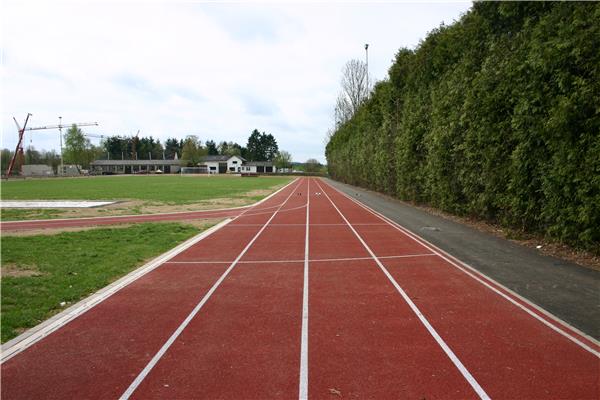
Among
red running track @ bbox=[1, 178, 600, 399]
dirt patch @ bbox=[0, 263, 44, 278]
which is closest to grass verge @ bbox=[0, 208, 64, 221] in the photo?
dirt patch @ bbox=[0, 263, 44, 278]

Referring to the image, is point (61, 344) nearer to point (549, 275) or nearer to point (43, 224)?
point (549, 275)

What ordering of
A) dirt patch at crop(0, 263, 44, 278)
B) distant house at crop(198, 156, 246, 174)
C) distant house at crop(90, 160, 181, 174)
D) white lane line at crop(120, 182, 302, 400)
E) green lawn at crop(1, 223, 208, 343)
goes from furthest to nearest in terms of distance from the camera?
distant house at crop(90, 160, 181, 174) → distant house at crop(198, 156, 246, 174) → dirt patch at crop(0, 263, 44, 278) → green lawn at crop(1, 223, 208, 343) → white lane line at crop(120, 182, 302, 400)

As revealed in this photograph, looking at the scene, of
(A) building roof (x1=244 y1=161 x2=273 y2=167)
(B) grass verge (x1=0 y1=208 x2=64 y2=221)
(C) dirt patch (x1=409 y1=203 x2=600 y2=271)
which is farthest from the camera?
(A) building roof (x1=244 y1=161 x2=273 y2=167)

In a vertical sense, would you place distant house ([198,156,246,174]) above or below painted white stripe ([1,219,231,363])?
above

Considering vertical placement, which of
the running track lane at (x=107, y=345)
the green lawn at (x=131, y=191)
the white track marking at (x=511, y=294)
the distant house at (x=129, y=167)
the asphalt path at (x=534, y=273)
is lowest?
the running track lane at (x=107, y=345)

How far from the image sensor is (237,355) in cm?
421

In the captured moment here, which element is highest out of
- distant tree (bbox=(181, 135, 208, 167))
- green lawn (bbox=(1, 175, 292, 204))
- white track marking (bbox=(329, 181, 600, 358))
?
distant tree (bbox=(181, 135, 208, 167))

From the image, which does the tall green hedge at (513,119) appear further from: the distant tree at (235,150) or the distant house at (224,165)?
the distant tree at (235,150)

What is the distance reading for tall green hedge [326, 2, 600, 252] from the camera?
24.5ft

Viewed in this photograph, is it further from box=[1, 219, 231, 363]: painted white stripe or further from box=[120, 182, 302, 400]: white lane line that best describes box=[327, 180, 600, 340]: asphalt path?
box=[1, 219, 231, 363]: painted white stripe

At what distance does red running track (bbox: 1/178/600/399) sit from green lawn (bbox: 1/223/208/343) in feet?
2.25

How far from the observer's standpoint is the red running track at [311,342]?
3.61m

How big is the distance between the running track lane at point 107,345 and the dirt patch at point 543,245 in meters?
7.18

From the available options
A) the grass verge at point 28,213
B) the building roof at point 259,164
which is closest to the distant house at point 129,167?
the building roof at point 259,164
